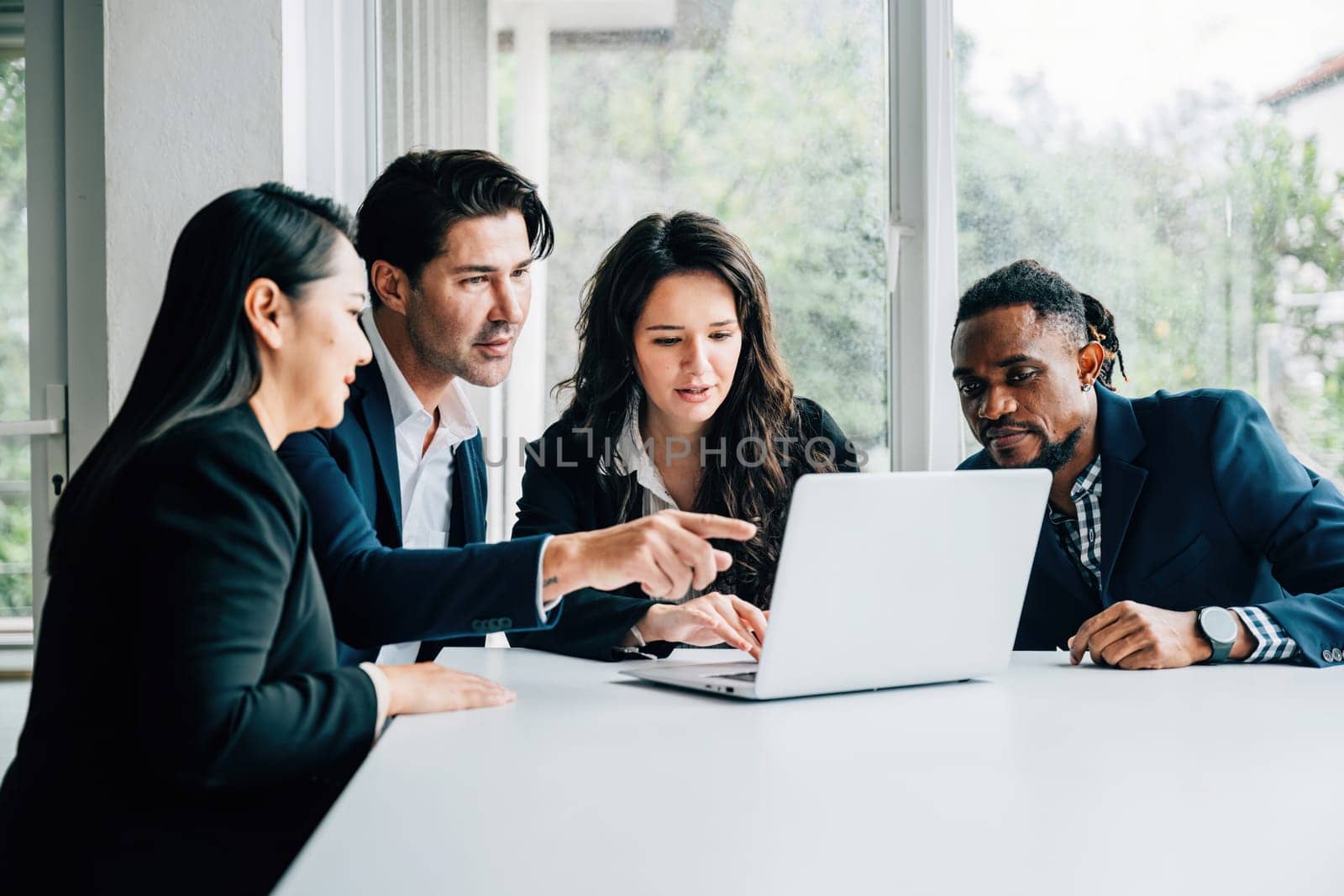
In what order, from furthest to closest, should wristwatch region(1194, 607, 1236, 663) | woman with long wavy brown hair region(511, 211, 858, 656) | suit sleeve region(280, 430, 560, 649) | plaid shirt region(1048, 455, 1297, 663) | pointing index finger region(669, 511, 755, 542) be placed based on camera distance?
woman with long wavy brown hair region(511, 211, 858, 656)
plaid shirt region(1048, 455, 1297, 663)
wristwatch region(1194, 607, 1236, 663)
suit sleeve region(280, 430, 560, 649)
pointing index finger region(669, 511, 755, 542)

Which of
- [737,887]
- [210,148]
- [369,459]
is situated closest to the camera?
[737,887]

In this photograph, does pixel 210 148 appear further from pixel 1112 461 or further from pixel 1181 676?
pixel 1181 676

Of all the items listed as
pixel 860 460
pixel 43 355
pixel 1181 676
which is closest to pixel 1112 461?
pixel 1181 676

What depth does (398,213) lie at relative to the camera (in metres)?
2.21

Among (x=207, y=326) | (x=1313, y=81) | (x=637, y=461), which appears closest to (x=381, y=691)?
(x=207, y=326)

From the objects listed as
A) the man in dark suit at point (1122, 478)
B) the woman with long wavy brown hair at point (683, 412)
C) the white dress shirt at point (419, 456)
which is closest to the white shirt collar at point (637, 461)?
the woman with long wavy brown hair at point (683, 412)

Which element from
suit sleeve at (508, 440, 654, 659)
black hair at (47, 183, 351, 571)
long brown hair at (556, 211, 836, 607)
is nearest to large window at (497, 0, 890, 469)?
long brown hair at (556, 211, 836, 607)

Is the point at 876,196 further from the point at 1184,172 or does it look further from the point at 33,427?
the point at 33,427

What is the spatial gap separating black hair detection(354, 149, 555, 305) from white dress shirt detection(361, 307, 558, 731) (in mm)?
156

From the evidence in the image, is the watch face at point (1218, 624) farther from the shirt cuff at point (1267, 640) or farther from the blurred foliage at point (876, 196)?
the blurred foliage at point (876, 196)

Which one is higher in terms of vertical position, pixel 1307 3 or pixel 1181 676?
pixel 1307 3

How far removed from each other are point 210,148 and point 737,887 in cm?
222

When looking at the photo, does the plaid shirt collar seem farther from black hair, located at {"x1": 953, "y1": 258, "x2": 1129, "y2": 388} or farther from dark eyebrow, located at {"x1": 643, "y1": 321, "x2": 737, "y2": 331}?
dark eyebrow, located at {"x1": 643, "y1": 321, "x2": 737, "y2": 331}

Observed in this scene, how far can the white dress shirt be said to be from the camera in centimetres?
209
